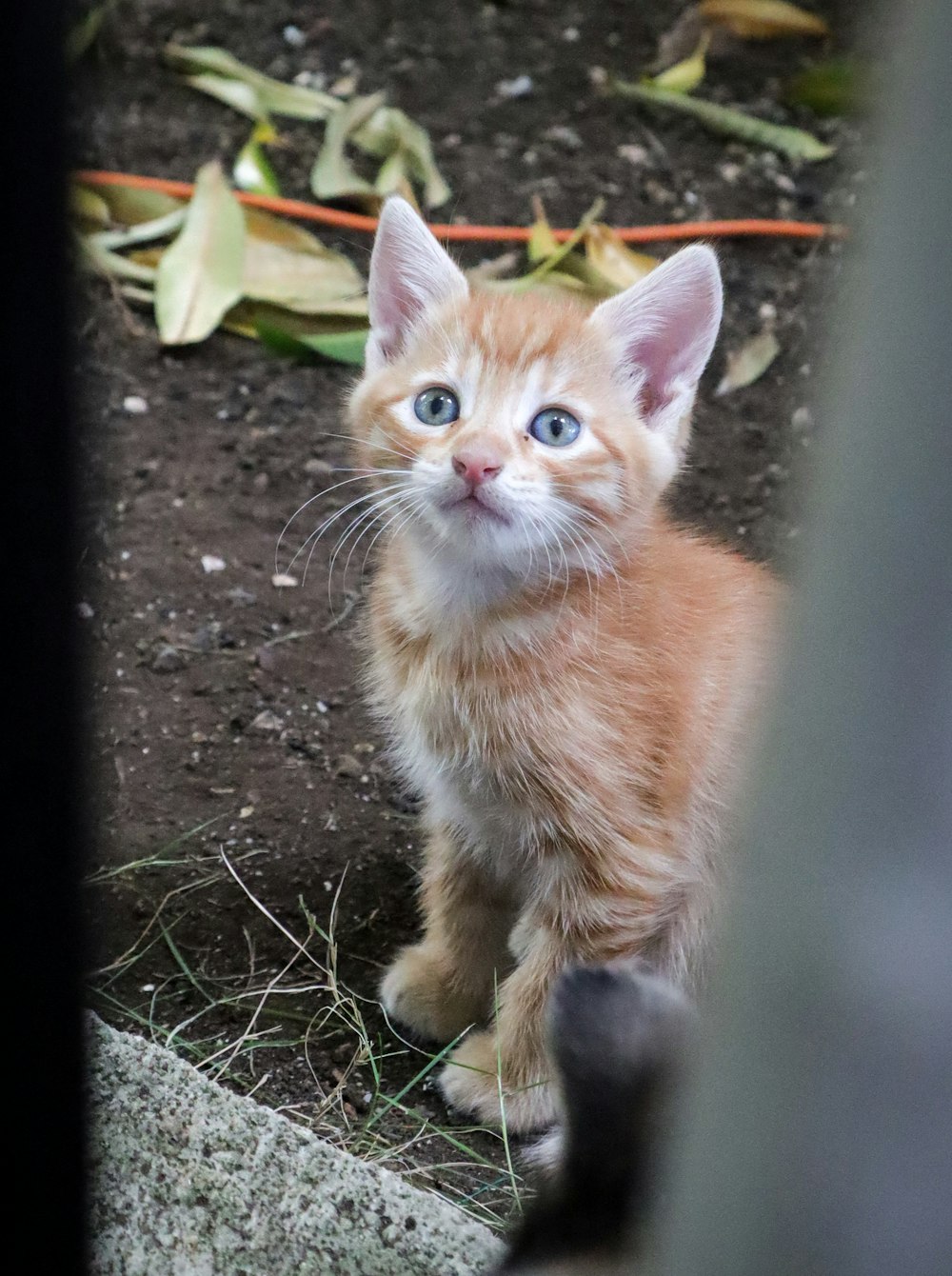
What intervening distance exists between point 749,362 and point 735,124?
3.03 ft

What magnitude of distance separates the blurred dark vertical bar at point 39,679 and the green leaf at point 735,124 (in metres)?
3.15

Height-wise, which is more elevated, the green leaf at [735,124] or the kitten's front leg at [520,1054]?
the green leaf at [735,124]

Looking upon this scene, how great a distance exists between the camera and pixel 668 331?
5.86 feet

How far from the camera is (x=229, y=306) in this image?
3.05 m

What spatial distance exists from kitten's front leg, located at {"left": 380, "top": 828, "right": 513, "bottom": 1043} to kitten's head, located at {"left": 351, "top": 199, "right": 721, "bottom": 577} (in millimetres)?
530

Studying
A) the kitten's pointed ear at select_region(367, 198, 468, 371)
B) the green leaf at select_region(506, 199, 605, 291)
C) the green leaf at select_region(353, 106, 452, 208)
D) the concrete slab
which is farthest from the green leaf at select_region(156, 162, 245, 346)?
the concrete slab

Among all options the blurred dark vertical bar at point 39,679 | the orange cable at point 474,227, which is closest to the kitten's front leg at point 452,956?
the blurred dark vertical bar at point 39,679

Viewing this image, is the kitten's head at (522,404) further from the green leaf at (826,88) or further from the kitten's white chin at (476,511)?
the green leaf at (826,88)

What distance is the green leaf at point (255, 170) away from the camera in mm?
3289

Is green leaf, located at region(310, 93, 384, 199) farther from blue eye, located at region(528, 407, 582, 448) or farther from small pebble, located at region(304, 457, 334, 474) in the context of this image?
blue eye, located at region(528, 407, 582, 448)

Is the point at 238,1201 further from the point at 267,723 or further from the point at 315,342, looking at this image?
the point at 315,342

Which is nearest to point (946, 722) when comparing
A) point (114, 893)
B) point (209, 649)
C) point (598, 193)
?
point (114, 893)

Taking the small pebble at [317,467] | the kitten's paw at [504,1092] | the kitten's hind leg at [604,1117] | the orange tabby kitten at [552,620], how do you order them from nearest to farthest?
the kitten's hind leg at [604,1117], the orange tabby kitten at [552,620], the kitten's paw at [504,1092], the small pebble at [317,467]

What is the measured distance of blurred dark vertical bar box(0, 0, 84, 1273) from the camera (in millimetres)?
745
